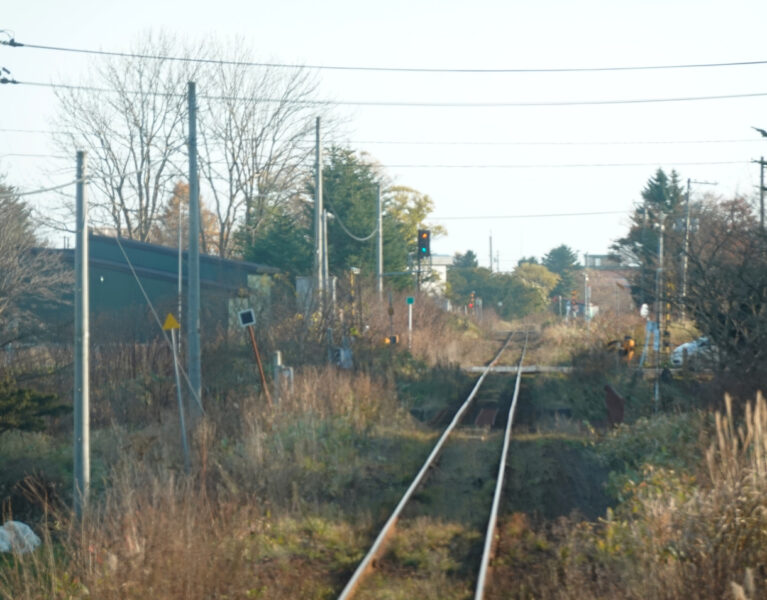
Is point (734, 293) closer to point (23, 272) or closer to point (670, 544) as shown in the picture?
point (670, 544)

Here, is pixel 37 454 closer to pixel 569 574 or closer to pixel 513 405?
pixel 569 574

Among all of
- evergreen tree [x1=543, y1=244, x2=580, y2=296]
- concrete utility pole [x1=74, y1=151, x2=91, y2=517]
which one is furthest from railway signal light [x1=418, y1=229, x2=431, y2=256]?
evergreen tree [x1=543, y1=244, x2=580, y2=296]

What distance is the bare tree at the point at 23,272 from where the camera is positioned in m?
28.0

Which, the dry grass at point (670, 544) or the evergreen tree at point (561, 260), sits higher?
the evergreen tree at point (561, 260)

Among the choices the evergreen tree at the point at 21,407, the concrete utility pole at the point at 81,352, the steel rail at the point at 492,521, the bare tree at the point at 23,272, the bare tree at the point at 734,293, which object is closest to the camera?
the steel rail at the point at 492,521

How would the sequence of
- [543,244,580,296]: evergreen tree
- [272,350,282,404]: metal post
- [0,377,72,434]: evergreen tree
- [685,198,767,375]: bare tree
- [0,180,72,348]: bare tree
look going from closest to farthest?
[0,377,72,434]: evergreen tree, [685,198,767,375]: bare tree, [272,350,282,404]: metal post, [0,180,72,348]: bare tree, [543,244,580,296]: evergreen tree

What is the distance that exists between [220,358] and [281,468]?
10477mm

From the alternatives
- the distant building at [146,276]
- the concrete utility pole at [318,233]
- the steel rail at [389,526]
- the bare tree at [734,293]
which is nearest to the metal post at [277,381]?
the steel rail at [389,526]

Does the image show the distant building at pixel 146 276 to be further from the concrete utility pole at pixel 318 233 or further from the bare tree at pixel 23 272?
the concrete utility pole at pixel 318 233

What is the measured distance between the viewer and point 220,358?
22.5 meters

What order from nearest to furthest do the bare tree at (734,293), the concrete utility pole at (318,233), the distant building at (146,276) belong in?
the bare tree at (734,293), the concrete utility pole at (318,233), the distant building at (146,276)

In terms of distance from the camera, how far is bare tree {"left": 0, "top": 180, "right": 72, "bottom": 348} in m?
28.0

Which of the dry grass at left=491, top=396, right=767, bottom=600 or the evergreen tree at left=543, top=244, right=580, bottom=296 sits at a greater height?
Result: the evergreen tree at left=543, top=244, right=580, bottom=296

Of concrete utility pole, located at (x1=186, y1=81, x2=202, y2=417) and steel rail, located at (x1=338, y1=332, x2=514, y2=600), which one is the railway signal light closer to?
steel rail, located at (x1=338, y1=332, x2=514, y2=600)
